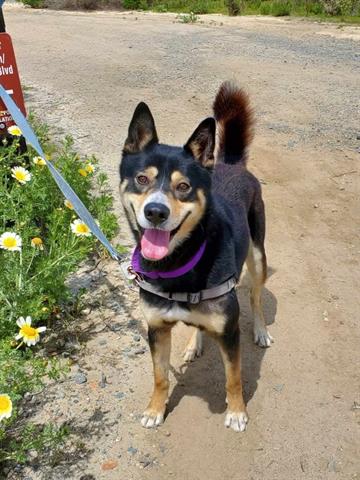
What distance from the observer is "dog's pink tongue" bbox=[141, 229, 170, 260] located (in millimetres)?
2387

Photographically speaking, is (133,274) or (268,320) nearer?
Answer: (133,274)

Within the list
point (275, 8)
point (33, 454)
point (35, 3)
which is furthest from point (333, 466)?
point (35, 3)

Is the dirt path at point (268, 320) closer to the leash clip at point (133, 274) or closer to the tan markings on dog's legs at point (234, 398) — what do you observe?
the tan markings on dog's legs at point (234, 398)

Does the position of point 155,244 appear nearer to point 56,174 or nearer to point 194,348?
point 56,174

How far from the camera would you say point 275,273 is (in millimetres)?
4168

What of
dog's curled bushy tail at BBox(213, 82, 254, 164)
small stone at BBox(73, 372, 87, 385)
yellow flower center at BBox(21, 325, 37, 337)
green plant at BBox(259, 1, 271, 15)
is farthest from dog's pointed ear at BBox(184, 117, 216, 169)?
green plant at BBox(259, 1, 271, 15)

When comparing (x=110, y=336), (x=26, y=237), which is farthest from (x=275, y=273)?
(x=26, y=237)

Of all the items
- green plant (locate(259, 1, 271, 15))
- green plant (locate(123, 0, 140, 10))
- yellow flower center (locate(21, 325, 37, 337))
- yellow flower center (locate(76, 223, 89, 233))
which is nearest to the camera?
yellow flower center (locate(21, 325, 37, 337))

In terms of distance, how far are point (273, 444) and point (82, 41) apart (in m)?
11.5

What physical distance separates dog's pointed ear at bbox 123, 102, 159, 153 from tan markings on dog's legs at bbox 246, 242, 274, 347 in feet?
3.76

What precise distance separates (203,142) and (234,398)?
1383 millimetres

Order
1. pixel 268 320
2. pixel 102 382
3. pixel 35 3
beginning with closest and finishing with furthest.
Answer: pixel 102 382
pixel 268 320
pixel 35 3

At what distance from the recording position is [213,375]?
10.7 feet

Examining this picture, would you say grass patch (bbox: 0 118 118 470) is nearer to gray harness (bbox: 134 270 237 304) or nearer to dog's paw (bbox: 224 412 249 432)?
gray harness (bbox: 134 270 237 304)
